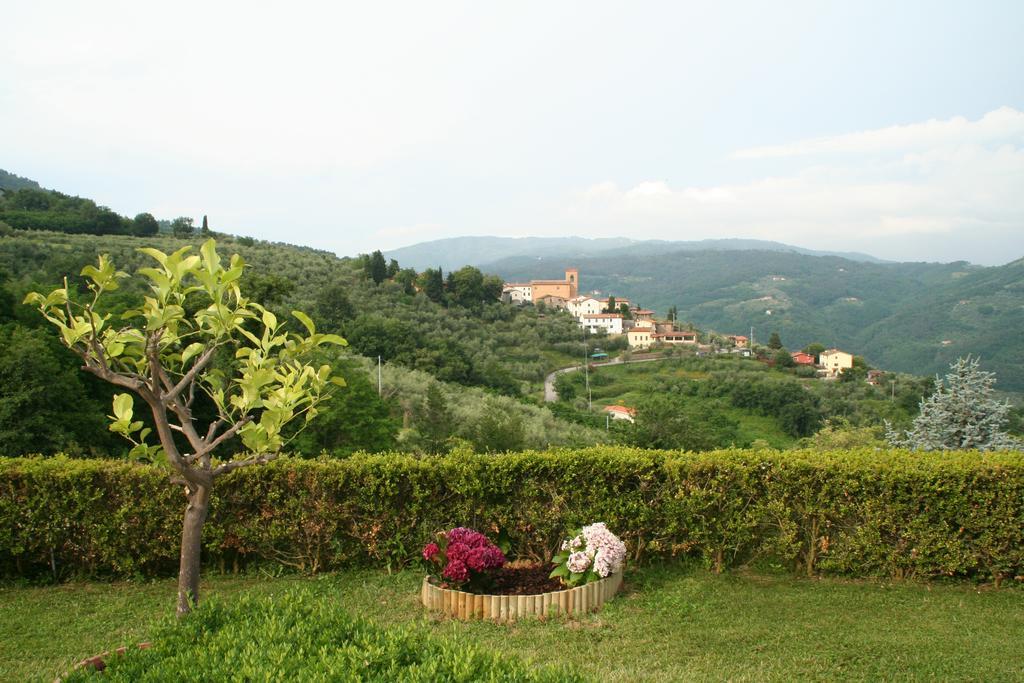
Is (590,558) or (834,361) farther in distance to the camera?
(834,361)

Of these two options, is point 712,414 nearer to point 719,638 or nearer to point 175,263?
point 719,638

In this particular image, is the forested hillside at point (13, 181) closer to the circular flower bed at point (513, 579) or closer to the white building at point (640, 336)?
the white building at point (640, 336)

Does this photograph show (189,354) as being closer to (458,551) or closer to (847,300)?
(458,551)

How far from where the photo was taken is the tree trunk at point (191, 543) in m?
4.16

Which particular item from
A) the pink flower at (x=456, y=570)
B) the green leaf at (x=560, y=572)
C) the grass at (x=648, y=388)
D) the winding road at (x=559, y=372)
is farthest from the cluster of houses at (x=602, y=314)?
the pink flower at (x=456, y=570)

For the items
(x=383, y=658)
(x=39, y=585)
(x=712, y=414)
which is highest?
(x=383, y=658)

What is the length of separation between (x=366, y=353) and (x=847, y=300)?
117 m

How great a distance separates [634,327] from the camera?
76875mm

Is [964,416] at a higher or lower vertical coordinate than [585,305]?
higher

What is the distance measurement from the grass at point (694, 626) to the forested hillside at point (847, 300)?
1742 inches

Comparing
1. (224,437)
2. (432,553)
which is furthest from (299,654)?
(432,553)

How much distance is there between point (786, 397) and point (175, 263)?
4420 centimetres

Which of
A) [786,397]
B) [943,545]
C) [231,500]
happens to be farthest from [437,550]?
[786,397]

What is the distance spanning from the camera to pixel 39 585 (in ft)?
20.3
